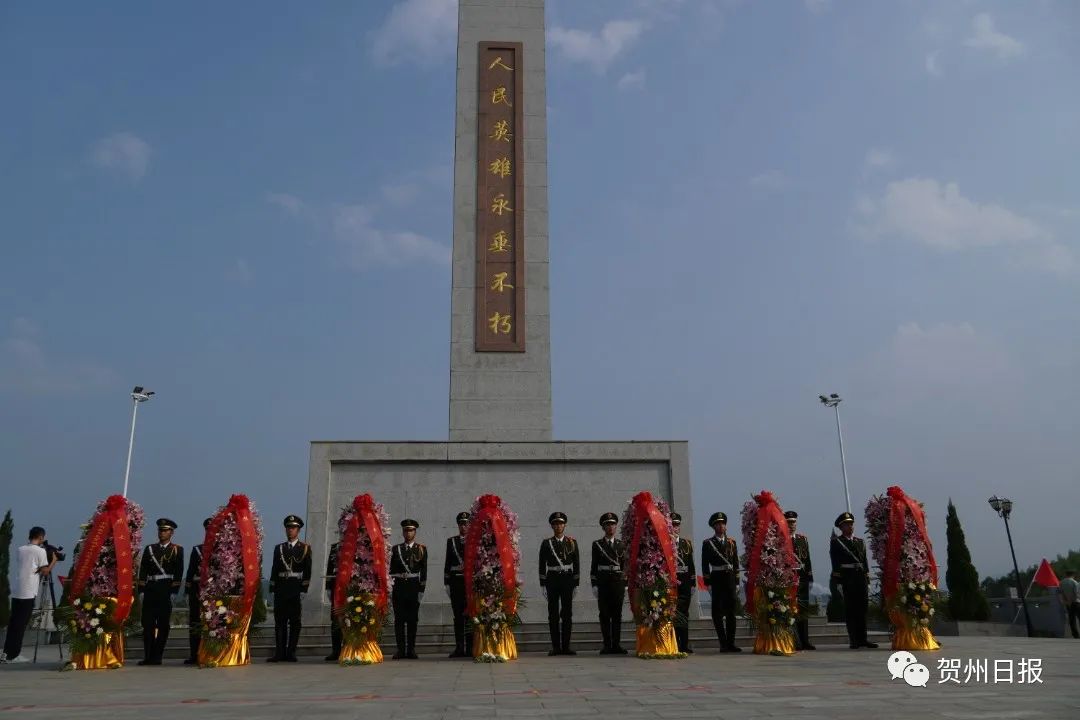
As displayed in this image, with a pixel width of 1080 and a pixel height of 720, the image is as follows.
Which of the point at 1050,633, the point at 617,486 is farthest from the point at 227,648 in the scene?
the point at 1050,633

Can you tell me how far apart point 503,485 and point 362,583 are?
18.2ft

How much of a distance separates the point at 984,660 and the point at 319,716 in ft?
21.7

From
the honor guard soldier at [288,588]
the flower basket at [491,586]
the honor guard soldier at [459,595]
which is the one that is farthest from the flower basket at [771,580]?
the honor guard soldier at [288,588]

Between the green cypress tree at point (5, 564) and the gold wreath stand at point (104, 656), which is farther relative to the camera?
the green cypress tree at point (5, 564)

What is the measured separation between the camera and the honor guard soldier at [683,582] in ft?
32.8

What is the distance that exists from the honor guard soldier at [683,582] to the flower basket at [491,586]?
198 cm

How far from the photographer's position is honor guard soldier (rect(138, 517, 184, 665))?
997cm

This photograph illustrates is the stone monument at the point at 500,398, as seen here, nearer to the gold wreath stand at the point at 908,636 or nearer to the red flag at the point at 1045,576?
the gold wreath stand at the point at 908,636

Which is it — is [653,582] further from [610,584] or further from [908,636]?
[908,636]

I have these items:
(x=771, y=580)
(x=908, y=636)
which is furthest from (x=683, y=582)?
(x=908, y=636)

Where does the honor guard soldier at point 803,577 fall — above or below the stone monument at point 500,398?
below

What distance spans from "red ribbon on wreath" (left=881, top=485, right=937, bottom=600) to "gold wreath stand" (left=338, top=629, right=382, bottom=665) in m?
6.22

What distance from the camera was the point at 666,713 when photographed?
5.08 meters

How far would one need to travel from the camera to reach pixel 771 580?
9.90 metres
